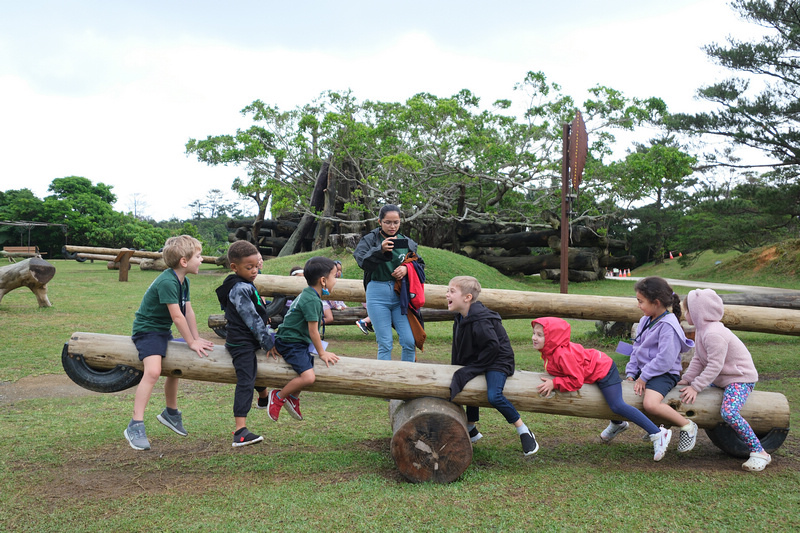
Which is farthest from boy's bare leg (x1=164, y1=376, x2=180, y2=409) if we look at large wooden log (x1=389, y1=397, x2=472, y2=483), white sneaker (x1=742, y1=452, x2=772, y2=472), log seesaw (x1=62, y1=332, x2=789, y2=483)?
white sneaker (x1=742, y1=452, x2=772, y2=472)

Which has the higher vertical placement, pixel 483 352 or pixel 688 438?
pixel 483 352

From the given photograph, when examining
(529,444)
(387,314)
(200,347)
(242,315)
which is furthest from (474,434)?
(200,347)

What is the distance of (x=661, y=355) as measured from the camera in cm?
398

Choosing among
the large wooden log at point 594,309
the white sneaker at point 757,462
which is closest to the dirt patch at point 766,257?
the large wooden log at point 594,309

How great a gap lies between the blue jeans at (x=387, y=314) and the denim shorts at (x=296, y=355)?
0.90m

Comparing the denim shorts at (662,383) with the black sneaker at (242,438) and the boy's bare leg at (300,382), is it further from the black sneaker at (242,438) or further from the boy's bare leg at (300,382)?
the black sneaker at (242,438)

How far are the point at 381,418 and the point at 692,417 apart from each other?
99.9 inches

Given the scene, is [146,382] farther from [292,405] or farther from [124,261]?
[124,261]

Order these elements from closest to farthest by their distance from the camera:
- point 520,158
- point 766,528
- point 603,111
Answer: point 766,528 → point 603,111 → point 520,158

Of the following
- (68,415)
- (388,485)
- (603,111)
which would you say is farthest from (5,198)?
(388,485)

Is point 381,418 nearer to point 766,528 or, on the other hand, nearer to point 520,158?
point 766,528

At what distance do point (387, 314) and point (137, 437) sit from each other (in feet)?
6.88

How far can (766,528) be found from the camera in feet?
10.0

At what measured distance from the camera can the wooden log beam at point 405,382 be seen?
13.1 feet
